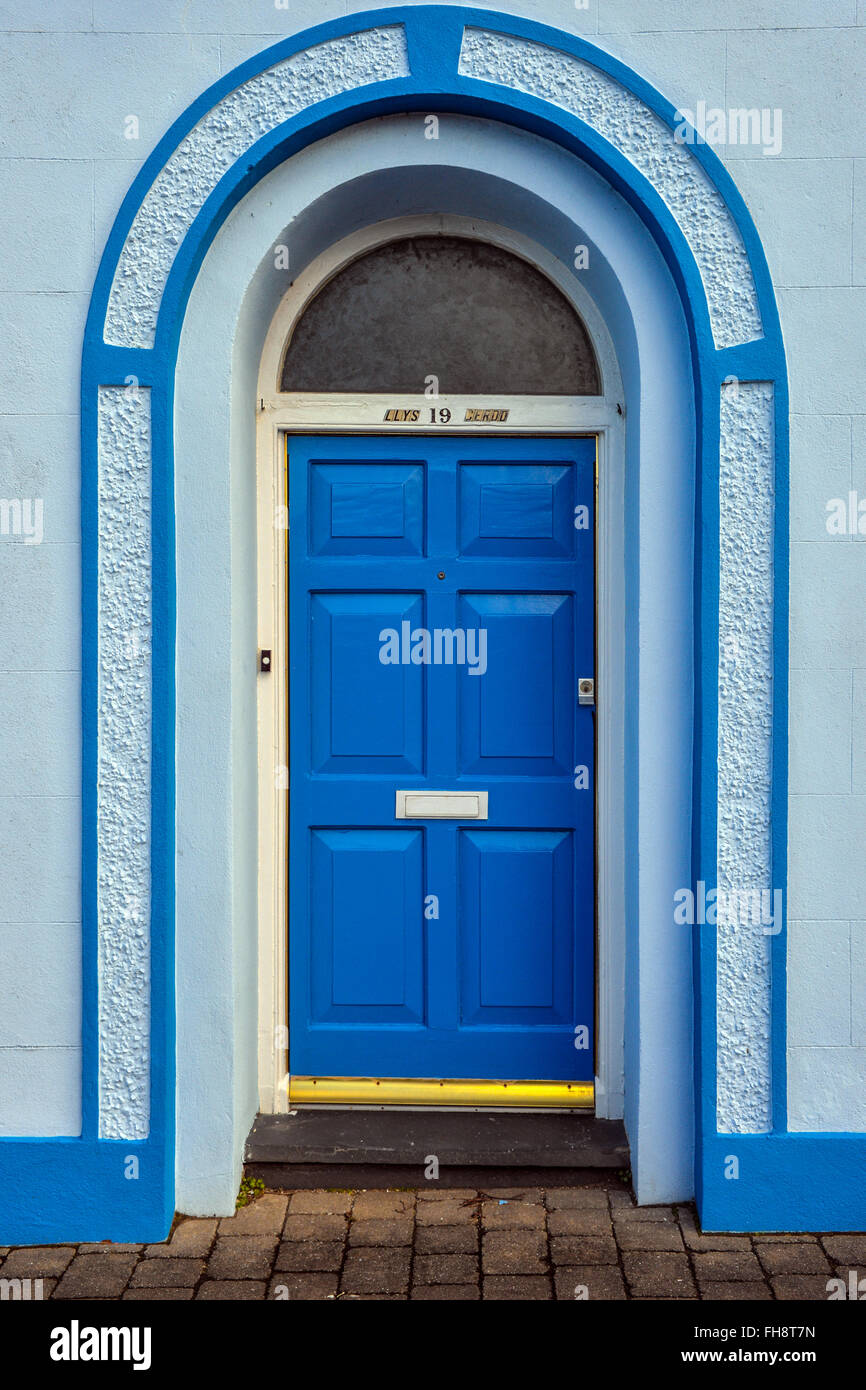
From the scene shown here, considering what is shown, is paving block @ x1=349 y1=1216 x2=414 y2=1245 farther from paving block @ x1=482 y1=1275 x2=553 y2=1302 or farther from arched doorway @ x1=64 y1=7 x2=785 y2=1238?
arched doorway @ x1=64 y1=7 x2=785 y2=1238

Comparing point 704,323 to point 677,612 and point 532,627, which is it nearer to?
point 677,612

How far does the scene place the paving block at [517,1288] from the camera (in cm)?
282

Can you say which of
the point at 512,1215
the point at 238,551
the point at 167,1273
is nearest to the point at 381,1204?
the point at 512,1215

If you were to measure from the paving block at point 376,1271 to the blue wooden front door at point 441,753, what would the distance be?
0.69m

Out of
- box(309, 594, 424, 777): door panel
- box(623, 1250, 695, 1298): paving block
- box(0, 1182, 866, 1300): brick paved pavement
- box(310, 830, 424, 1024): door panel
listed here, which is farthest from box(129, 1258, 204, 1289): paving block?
box(309, 594, 424, 777): door panel

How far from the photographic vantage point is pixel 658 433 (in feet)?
10.5

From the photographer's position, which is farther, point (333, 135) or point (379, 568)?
point (379, 568)

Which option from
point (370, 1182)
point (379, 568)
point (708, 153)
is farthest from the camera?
point (379, 568)

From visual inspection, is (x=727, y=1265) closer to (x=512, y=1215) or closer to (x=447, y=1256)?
(x=512, y=1215)

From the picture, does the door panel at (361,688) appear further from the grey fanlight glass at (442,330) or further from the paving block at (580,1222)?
the paving block at (580,1222)

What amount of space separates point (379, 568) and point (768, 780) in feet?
4.70

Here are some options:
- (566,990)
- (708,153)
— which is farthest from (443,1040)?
(708,153)

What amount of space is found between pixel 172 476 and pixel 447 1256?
2394mm

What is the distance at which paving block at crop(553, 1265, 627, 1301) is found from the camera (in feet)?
9.29
